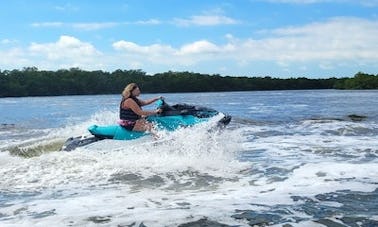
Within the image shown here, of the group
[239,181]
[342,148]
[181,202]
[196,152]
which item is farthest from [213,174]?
[342,148]

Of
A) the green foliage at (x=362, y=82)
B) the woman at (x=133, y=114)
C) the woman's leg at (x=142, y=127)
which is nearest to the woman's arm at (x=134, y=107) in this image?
the woman at (x=133, y=114)

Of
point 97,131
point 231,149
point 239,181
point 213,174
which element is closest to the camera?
point 239,181

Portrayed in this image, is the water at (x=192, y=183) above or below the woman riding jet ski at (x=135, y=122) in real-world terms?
below

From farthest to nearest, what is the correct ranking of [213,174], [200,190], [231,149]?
[231,149] → [213,174] → [200,190]

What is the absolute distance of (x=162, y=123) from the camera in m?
12.3

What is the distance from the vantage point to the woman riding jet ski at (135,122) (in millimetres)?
11977

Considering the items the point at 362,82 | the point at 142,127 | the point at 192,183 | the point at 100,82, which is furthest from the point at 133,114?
the point at 362,82

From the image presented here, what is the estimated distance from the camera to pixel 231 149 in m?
13.2

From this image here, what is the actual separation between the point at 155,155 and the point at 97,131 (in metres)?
Result: 1.39

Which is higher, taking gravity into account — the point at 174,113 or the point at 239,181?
the point at 174,113

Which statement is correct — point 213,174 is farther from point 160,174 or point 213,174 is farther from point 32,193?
point 32,193

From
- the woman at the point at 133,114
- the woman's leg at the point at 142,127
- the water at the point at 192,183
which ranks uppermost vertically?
the woman at the point at 133,114

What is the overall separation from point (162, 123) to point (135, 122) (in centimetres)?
64

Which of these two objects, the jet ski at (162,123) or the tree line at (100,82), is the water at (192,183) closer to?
the jet ski at (162,123)
